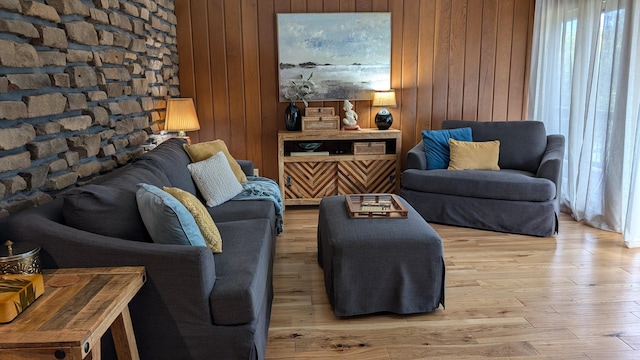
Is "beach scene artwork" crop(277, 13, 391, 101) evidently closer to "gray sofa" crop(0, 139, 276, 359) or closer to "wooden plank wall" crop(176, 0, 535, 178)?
"wooden plank wall" crop(176, 0, 535, 178)

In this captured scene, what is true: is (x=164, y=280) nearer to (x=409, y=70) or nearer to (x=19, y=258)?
(x=19, y=258)

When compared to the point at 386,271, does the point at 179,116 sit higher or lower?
higher

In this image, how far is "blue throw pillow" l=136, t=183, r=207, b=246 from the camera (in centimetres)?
210

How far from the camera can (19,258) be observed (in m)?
1.62

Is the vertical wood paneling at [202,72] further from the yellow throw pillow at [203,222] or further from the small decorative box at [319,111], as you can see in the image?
the yellow throw pillow at [203,222]

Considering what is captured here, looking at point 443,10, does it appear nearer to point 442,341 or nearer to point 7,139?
point 442,341

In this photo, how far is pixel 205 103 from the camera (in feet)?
16.4

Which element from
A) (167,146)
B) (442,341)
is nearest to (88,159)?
(167,146)

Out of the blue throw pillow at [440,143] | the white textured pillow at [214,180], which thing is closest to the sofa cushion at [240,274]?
the white textured pillow at [214,180]

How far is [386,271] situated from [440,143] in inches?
90.3

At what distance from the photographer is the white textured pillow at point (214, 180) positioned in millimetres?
3330

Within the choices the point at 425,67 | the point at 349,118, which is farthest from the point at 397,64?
the point at 349,118

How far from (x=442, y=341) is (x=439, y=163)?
239 cm

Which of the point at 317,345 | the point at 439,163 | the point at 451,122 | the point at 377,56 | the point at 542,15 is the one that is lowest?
the point at 317,345
